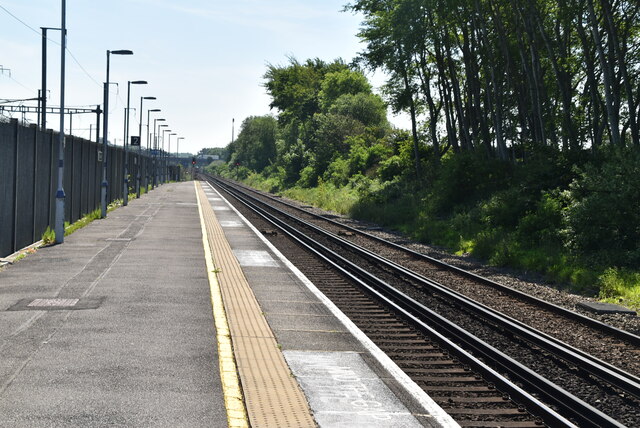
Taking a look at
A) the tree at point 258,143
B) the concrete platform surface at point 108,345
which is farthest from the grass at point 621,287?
the tree at point 258,143

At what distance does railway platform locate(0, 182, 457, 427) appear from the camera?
20.5ft

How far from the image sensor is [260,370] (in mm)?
7645

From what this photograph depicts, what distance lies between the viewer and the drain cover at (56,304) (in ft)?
35.1

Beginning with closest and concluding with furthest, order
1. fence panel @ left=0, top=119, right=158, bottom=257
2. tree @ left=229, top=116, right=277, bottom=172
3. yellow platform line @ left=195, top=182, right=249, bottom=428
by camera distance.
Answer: yellow platform line @ left=195, top=182, right=249, bottom=428 < fence panel @ left=0, top=119, right=158, bottom=257 < tree @ left=229, top=116, right=277, bottom=172

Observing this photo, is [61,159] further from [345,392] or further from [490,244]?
[345,392]

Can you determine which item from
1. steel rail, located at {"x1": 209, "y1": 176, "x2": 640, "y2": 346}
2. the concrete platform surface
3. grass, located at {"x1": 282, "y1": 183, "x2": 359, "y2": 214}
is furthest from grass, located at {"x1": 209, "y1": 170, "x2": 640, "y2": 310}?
the concrete platform surface

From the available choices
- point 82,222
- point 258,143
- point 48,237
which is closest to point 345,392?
point 48,237

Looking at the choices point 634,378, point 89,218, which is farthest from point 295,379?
point 89,218

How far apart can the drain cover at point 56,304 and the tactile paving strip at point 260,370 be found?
6.90ft

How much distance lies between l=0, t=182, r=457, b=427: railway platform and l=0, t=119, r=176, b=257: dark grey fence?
6.74 ft

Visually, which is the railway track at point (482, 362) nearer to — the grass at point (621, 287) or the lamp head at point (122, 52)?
the grass at point (621, 287)

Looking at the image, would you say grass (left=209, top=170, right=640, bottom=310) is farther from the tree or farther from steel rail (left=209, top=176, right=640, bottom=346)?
the tree

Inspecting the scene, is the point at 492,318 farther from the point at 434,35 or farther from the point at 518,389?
the point at 434,35

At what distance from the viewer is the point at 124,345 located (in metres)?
8.52
